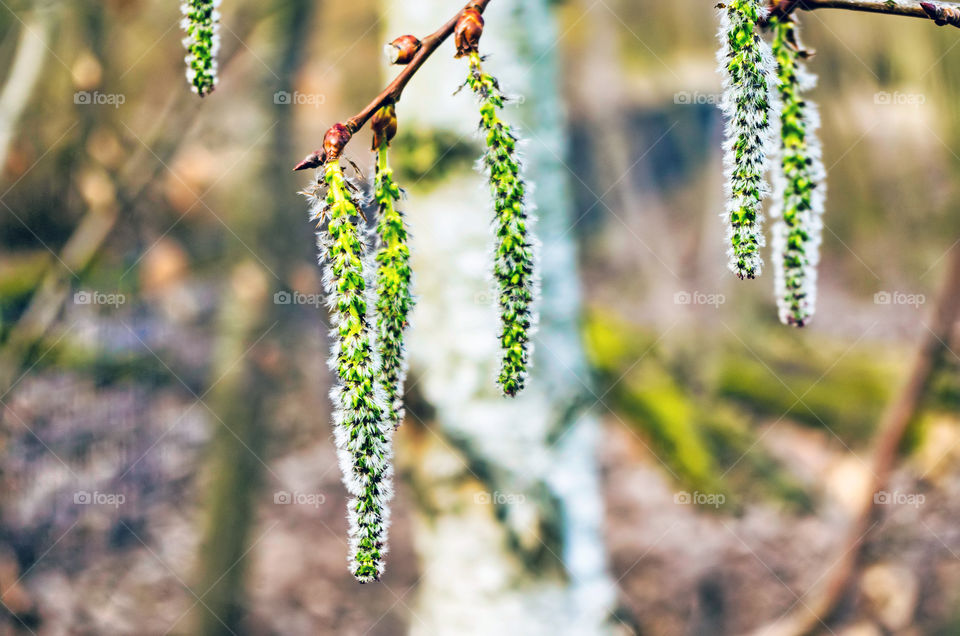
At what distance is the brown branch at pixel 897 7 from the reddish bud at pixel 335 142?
48cm

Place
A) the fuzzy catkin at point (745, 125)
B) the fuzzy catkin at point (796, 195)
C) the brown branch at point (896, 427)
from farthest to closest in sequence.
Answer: the brown branch at point (896, 427) → the fuzzy catkin at point (796, 195) → the fuzzy catkin at point (745, 125)

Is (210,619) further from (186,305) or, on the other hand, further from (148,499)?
(186,305)

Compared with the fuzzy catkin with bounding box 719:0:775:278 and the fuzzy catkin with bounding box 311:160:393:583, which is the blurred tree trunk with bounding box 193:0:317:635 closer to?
the fuzzy catkin with bounding box 311:160:393:583

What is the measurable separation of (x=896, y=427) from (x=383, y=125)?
93.6 inches

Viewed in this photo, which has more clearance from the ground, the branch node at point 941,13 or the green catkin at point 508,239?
the branch node at point 941,13

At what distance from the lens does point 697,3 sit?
12.8 feet

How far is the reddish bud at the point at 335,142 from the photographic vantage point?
0.68m

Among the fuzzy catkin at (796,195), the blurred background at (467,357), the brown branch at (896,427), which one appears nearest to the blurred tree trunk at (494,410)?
the blurred background at (467,357)

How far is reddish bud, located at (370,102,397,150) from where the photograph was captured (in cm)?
73

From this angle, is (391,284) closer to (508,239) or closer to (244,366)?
(508,239)

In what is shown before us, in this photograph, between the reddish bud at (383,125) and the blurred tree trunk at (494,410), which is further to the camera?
the blurred tree trunk at (494,410)

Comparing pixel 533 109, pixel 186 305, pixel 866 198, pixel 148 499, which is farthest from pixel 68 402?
pixel 866 198

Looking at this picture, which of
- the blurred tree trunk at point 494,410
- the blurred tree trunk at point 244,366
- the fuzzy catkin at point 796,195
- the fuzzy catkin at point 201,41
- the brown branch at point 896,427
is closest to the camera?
the fuzzy catkin at point 201,41

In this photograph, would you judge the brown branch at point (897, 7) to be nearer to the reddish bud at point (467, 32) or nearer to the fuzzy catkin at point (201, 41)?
the reddish bud at point (467, 32)
